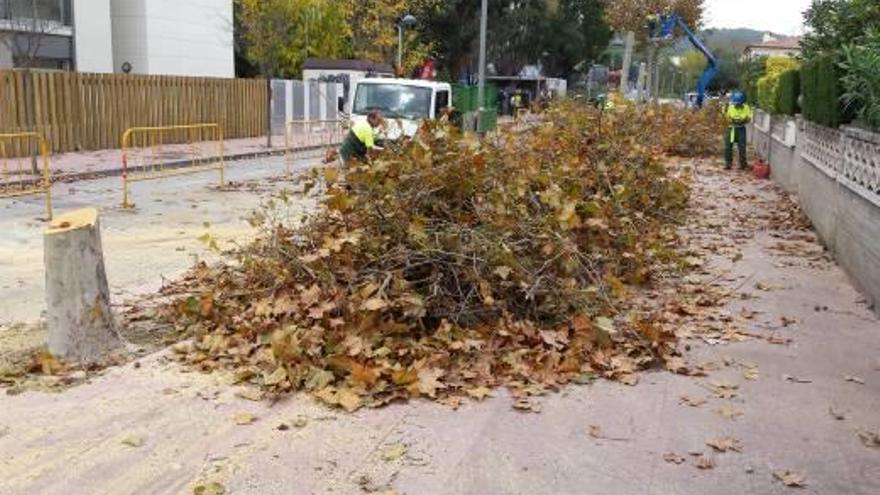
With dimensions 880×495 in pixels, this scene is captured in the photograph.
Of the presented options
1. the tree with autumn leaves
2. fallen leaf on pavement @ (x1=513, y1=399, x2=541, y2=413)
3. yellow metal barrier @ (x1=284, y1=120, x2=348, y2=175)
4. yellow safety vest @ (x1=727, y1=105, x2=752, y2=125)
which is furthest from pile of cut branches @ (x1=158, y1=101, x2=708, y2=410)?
the tree with autumn leaves

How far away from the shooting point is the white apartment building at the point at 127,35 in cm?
2611

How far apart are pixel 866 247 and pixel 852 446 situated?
3884 millimetres

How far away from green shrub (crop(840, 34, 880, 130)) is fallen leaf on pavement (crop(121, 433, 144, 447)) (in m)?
8.08

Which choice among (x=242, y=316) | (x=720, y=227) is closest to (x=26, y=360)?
(x=242, y=316)

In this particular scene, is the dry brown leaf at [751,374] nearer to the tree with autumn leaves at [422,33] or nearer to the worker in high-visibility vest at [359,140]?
the worker in high-visibility vest at [359,140]

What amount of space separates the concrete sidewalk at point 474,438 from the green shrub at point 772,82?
13364mm

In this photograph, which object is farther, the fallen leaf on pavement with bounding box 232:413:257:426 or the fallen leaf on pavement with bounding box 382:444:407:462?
the fallen leaf on pavement with bounding box 232:413:257:426

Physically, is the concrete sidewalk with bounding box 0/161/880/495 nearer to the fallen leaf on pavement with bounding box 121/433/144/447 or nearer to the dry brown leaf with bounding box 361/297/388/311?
the fallen leaf on pavement with bounding box 121/433/144/447

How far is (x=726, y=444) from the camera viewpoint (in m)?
4.50

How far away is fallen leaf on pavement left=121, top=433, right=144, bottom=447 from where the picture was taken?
4.45m

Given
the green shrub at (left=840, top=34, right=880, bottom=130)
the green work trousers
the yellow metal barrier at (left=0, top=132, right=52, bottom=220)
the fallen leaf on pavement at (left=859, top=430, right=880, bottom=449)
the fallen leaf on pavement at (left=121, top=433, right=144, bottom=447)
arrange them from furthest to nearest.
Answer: the green work trousers
the yellow metal barrier at (left=0, top=132, right=52, bottom=220)
the green shrub at (left=840, top=34, right=880, bottom=130)
the fallen leaf on pavement at (left=859, top=430, right=880, bottom=449)
the fallen leaf on pavement at (left=121, top=433, right=144, bottom=447)

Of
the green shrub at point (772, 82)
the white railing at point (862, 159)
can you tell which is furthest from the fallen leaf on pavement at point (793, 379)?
the green shrub at point (772, 82)

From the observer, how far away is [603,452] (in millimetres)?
4434

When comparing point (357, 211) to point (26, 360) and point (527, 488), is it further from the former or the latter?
Result: point (527, 488)
